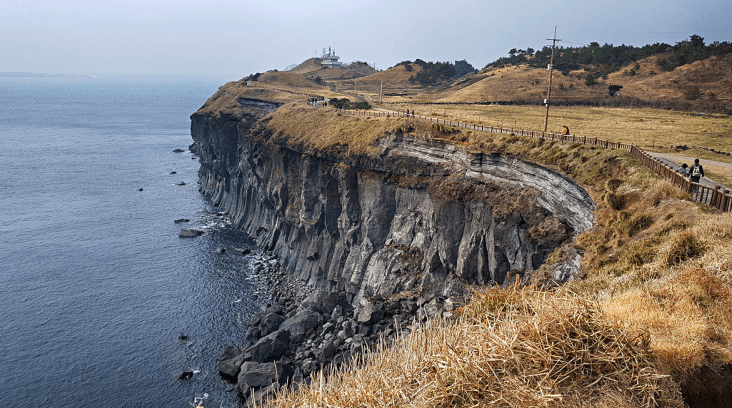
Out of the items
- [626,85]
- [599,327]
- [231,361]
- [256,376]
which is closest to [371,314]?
[256,376]

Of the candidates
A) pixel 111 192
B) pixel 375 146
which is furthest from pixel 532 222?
pixel 111 192

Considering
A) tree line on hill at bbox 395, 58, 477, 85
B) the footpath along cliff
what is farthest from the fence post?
tree line on hill at bbox 395, 58, 477, 85

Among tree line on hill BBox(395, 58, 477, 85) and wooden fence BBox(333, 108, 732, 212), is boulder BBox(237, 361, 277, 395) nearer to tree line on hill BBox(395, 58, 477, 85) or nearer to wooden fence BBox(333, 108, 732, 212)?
wooden fence BBox(333, 108, 732, 212)

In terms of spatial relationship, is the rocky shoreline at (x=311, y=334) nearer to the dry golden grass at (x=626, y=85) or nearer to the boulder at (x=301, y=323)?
the boulder at (x=301, y=323)

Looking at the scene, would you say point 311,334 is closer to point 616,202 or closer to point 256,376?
point 256,376

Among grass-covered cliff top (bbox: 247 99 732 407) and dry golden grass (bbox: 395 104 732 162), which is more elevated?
dry golden grass (bbox: 395 104 732 162)

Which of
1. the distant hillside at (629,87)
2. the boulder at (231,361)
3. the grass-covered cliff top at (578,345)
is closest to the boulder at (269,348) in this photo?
the boulder at (231,361)
